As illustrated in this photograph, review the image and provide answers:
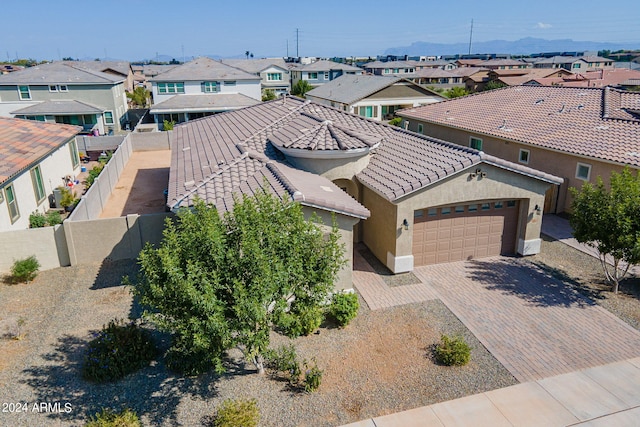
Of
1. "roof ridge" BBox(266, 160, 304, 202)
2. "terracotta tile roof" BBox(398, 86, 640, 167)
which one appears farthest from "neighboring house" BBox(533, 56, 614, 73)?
"roof ridge" BBox(266, 160, 304, 202)

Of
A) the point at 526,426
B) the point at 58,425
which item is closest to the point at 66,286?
the point at 58,425

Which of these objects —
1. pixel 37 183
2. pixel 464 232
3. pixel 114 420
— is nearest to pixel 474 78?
pixel 464 232

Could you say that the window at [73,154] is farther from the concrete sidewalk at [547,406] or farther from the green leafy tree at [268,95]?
the green leafy tree at [268,95]

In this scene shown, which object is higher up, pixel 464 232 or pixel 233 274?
pixel 233 274

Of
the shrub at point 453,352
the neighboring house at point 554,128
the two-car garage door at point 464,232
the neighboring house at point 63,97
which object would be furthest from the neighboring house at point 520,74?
the shrub at point 453,352

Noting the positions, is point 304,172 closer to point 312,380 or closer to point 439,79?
point 312,380

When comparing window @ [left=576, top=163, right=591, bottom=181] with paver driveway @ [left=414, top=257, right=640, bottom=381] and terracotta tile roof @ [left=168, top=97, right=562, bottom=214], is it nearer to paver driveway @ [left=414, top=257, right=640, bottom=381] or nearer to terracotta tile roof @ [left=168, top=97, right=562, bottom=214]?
terracotta tile roof @ [left=168, top=97, right=562, bottom=214]
